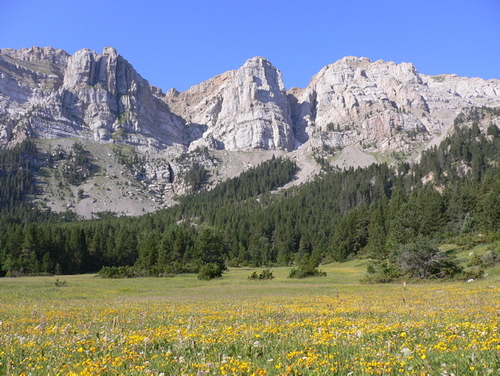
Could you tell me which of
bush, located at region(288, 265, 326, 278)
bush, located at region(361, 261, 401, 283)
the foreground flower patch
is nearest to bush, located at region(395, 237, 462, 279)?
bush, located at region(361, 261, 401, 283)

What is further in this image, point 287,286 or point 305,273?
point 305,273

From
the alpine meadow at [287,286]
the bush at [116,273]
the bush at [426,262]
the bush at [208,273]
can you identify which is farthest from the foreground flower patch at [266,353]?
the bush at [116,273]

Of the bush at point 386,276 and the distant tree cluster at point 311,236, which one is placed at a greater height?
the distant tree cluster at point 311,236

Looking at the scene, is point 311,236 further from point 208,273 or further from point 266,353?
point 266,353

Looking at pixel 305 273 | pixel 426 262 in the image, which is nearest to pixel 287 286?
pixel 305 273

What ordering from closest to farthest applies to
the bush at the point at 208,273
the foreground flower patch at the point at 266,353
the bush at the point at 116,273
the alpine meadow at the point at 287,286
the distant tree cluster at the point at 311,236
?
the foreground flower patch at the point at 266,353 < the alpine meadow at the point at 287,286 < the bush at the point at 208,273 < the bush at the point at 116,273 < the distant tree cluster at the point at 311,236

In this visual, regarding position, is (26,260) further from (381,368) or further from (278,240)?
(381,368)

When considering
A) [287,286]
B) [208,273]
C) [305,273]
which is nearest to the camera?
[287,286]

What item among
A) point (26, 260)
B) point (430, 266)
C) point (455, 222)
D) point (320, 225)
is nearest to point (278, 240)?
point (320, 225)

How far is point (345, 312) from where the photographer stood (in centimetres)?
1453

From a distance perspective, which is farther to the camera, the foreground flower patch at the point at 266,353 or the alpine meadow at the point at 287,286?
the alpine meadow at the point at 287,286

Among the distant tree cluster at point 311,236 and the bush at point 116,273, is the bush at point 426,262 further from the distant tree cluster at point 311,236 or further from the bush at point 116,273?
the bush at point 116,273

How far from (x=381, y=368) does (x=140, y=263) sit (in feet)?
253

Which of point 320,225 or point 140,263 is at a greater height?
point 320,225
